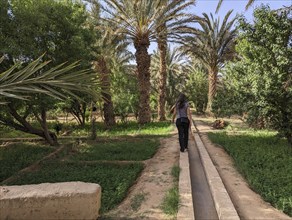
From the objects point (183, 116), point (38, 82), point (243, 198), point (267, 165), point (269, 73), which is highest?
point (269, 73)

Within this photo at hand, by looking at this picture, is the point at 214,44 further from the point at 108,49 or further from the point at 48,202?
the point at 48,202

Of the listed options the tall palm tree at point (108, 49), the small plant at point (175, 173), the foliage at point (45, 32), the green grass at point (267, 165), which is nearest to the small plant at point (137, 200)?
the small plant at point (175, 173)

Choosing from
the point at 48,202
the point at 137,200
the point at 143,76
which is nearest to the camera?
the point at 48,202

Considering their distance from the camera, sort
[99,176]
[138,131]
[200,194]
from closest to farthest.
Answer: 1. [200,194]
2. [99,176]
3. [138,131]

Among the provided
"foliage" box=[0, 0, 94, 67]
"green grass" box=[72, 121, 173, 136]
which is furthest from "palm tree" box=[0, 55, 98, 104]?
"green grass" box=[72, 121, 173, 136]

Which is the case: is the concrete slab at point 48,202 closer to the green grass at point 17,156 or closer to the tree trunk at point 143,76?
the green grass at point 17,156

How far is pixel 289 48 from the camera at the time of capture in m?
9.19

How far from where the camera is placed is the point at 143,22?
16125mm

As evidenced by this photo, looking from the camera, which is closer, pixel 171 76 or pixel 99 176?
pixel 99 176

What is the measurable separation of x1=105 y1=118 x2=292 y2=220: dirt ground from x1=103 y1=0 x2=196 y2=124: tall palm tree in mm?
9803

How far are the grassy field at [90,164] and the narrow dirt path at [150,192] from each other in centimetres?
20

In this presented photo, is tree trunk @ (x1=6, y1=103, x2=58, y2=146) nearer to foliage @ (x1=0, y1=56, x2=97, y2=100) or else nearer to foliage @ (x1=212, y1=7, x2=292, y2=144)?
foliage @ (x1=0, y1=56, x2=97, y2=100)

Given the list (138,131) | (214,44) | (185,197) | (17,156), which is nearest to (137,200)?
(185,197)

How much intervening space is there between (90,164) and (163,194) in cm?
301
